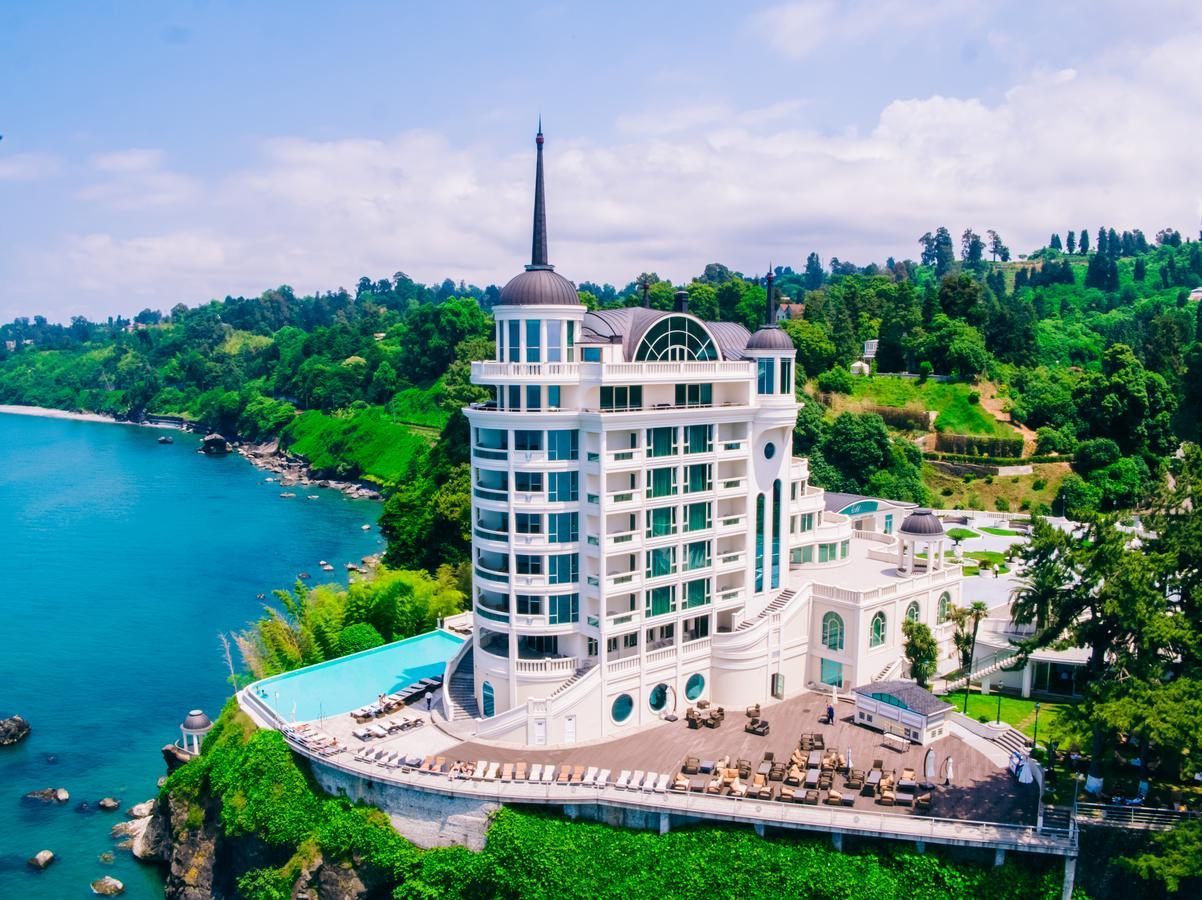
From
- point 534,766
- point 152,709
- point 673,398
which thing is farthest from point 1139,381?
point 152,709

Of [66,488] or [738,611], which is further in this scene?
[66,488]

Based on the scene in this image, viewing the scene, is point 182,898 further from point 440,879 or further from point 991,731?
point 991,731

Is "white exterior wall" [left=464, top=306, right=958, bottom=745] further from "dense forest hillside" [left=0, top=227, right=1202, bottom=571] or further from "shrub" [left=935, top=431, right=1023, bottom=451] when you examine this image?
"shrub" [left=935, top=431, right=1023, bottom=451]

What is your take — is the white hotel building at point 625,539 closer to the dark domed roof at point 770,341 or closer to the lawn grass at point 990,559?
the dark domed roof at point 770,341

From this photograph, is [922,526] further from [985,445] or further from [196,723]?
[985,445]


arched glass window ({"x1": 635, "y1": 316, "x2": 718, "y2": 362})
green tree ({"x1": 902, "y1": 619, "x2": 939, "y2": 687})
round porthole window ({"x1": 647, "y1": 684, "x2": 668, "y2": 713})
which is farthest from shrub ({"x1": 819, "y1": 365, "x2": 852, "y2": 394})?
round porthole window ({"x1": 647, "y1": 684, "x2": 668, "y2": 713})

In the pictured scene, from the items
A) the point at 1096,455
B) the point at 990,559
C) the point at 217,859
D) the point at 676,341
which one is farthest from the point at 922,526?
the point at 1096,455
